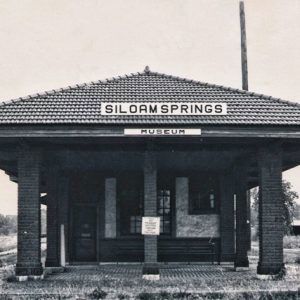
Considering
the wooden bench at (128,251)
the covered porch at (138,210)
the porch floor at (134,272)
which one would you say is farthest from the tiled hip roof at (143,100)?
the wooden bench at (128,251)

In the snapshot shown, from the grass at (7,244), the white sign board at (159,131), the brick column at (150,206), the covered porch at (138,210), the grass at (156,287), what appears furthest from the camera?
the grass at (7,244)

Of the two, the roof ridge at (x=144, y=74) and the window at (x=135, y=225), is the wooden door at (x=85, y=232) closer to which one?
the window at (x=135, y=225)

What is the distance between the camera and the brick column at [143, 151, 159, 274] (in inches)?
593

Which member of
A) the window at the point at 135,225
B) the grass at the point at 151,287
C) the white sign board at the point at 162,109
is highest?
the white sign board at the point at 162,109

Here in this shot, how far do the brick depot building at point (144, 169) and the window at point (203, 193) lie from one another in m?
0.03

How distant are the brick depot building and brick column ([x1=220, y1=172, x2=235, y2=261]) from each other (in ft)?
0.11

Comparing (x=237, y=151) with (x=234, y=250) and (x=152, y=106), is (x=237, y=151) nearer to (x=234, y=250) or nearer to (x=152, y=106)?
(x=152, y=106)

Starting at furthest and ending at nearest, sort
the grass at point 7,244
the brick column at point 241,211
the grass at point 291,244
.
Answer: the grass at point 7,244
the grass at point 291,244
the brick column at point 241,211

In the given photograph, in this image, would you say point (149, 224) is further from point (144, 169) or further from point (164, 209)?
point (164, 209)

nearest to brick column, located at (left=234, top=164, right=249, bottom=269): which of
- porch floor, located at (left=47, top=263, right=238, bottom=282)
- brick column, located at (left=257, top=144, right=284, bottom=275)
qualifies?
porch floor, located at (left=47, top=263, right=238, bottom=282)

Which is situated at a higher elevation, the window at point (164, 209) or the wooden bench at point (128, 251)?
the window at point (164, 209)

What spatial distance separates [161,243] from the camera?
20344 mm

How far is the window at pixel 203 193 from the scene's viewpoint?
811 inches

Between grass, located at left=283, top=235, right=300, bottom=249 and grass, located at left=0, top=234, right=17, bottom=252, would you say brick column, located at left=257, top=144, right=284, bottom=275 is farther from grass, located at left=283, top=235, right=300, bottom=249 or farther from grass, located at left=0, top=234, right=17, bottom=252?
grass, located at left=0, top=234, right=17, bottom=252
